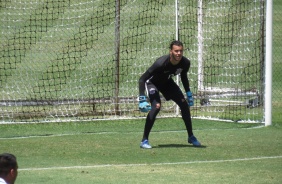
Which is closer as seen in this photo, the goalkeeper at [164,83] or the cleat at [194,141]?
the goalkeeper at [164,83]

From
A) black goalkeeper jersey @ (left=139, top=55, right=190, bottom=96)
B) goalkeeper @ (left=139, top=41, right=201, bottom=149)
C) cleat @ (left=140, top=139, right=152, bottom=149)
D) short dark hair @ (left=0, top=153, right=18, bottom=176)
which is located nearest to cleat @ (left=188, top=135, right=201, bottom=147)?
goalkeeper @ (left=139, top=41, right=201, bottom=149)

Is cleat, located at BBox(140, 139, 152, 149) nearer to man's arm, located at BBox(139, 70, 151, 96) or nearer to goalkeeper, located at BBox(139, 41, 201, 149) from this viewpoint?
goalkeeper, located at BBox(139, 41, 201, 149)

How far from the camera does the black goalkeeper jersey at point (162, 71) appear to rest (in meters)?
16.6

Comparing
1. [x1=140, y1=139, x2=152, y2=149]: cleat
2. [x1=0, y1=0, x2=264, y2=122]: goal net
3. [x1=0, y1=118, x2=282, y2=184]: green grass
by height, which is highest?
[x1=0, y1=0, x2=264, y2=122]: goal net

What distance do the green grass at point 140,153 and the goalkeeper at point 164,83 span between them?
46cm

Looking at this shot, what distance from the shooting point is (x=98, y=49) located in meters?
28.7

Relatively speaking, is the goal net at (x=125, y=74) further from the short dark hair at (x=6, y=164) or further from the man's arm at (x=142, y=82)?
the short dark hair at (x=6, y=164)

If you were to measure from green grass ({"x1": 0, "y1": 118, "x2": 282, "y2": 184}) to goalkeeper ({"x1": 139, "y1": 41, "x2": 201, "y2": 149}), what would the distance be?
46cm

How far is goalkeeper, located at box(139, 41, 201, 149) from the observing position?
1648cm

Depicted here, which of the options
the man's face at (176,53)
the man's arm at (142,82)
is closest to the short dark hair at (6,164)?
the man's arm at (142,82)

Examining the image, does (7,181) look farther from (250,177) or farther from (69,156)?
(69,156)

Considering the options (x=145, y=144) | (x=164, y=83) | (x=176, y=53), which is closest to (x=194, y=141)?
(x=145, y=144)

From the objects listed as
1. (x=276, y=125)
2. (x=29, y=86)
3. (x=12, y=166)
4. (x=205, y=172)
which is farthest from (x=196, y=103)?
(x=12, y=166)

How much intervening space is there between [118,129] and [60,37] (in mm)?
10587
